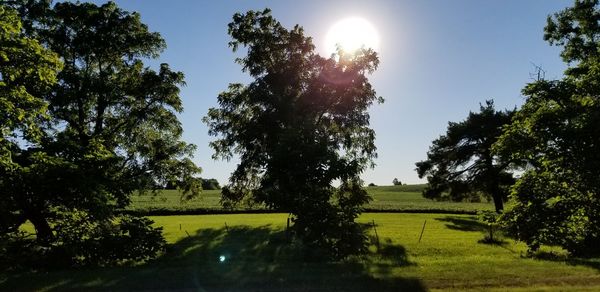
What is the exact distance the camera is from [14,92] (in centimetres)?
1548

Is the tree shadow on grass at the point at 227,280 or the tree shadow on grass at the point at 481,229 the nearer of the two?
the tree shadow on grass at the point at 227,280

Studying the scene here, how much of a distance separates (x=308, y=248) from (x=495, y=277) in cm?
724

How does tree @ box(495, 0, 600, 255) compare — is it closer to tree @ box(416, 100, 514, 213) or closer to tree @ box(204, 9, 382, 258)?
tree @ box(204, 9, 382, 258)

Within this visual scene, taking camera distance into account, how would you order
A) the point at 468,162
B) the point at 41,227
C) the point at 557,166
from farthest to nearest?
the point at 468,162 < the point at 41,227 < the point at 557,166

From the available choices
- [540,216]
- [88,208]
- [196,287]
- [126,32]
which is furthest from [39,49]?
[540,216]

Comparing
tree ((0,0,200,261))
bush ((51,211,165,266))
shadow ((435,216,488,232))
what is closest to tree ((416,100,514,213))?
shadow ((435,216,488,232))

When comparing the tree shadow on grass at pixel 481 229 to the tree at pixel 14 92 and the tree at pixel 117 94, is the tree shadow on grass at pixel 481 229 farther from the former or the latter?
the tree at pixel 14 92

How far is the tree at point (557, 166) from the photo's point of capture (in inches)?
661

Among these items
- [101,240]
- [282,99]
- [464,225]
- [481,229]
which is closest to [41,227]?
[101,240]

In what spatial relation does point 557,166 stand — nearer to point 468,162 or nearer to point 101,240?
point 101,240

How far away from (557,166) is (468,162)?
39.9 metres

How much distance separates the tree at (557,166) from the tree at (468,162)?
37.0 meters

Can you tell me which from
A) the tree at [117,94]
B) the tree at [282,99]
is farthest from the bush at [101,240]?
the tree at [282,99]

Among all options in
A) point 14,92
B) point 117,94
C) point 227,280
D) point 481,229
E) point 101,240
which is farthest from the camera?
point 481,229
